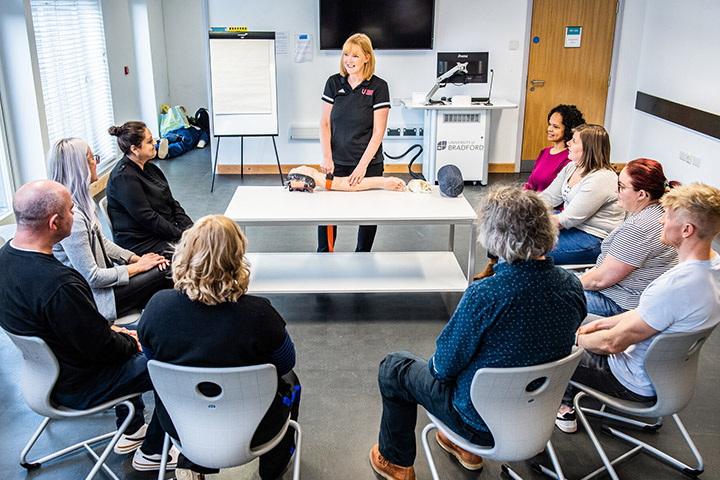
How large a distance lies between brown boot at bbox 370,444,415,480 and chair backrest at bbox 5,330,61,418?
1.16 meters

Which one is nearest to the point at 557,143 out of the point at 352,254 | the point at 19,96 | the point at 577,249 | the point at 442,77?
the point at 577,249

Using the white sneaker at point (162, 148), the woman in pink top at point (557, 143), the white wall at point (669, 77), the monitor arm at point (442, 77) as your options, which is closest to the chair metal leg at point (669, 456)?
the woman in pink top at point (557, 143)

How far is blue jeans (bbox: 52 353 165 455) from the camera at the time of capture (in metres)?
2.17

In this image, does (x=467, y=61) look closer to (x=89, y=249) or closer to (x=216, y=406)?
(x=89, y=249)

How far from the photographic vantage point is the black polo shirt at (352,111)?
407cm

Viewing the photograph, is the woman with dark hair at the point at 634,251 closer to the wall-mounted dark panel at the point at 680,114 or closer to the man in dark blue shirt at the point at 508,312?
the man in dark blue shirt at the point at 508,312

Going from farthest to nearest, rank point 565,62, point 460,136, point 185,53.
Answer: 1. point 185,53
2. point 565,62
3. point 460,136

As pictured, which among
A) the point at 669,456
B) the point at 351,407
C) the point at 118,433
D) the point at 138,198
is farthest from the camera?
the point at 138,198

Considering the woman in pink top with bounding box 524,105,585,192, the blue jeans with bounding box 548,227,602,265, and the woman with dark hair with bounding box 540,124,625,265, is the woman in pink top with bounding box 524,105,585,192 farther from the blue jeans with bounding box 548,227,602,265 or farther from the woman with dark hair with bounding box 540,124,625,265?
the blue jeans with bounding box 548,227,602,265

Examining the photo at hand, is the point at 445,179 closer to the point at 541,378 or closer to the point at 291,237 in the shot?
the point at 291,237

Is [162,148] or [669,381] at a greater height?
[669,381]

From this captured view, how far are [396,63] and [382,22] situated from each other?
17.5 inches

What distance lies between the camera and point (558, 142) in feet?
13.2

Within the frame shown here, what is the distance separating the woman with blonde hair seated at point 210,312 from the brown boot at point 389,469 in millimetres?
780
